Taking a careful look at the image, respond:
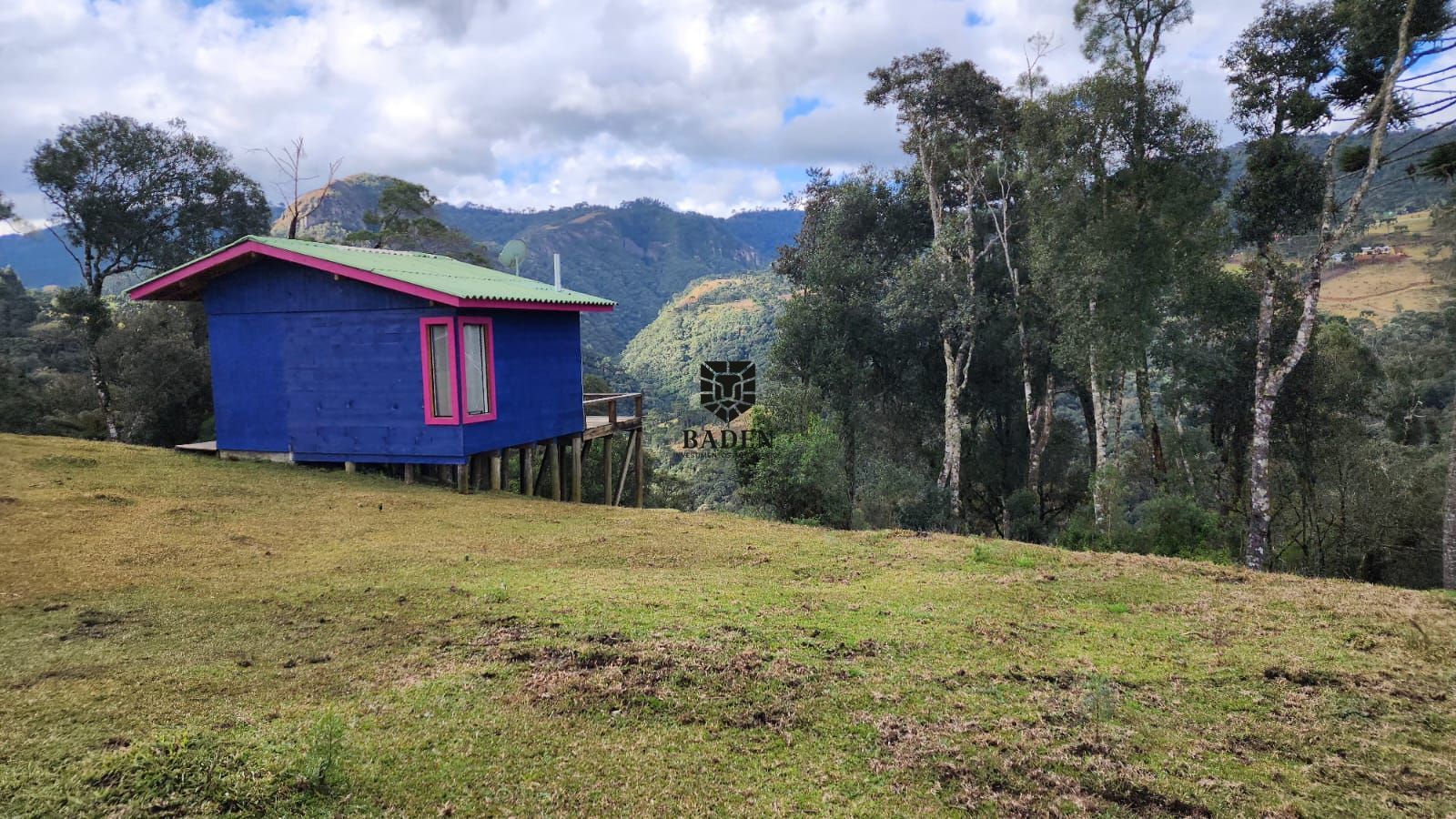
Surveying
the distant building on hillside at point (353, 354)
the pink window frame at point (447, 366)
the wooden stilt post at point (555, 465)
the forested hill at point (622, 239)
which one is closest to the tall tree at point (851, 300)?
the wooden stilt post at point (555, 465)

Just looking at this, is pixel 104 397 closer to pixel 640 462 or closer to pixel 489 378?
pixel 489 378

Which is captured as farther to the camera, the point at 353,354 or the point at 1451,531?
the point at 1451,531

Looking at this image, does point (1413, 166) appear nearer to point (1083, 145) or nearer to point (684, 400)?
point (1083, 145)

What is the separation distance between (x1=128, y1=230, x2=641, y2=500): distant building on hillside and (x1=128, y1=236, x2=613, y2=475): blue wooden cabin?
0.8 inches

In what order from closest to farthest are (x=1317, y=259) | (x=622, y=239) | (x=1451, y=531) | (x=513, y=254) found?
(x=1451, y=531) < (x=1317, y=259) < (x=513, y=254) < (x=622, y=239)

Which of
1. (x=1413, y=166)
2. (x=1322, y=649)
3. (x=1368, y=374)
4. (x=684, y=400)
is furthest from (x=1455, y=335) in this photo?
(x=684, y=400)

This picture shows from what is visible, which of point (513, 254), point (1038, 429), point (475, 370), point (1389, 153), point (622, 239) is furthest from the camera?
point (622, 239)

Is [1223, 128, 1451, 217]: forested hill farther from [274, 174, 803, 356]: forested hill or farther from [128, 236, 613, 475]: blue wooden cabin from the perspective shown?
[274, 174, 803, 356]: forested hill

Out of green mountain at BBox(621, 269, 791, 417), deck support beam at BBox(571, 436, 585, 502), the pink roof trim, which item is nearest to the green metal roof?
the pink roof trim

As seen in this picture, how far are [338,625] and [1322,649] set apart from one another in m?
7.91

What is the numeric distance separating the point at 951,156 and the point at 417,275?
724 inches

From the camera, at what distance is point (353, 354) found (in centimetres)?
1326

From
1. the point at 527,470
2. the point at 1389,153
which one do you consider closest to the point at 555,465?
the point at 527,470

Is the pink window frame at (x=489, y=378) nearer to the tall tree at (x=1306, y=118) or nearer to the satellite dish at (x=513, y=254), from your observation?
the satellite dish at (x=513, y=254)
